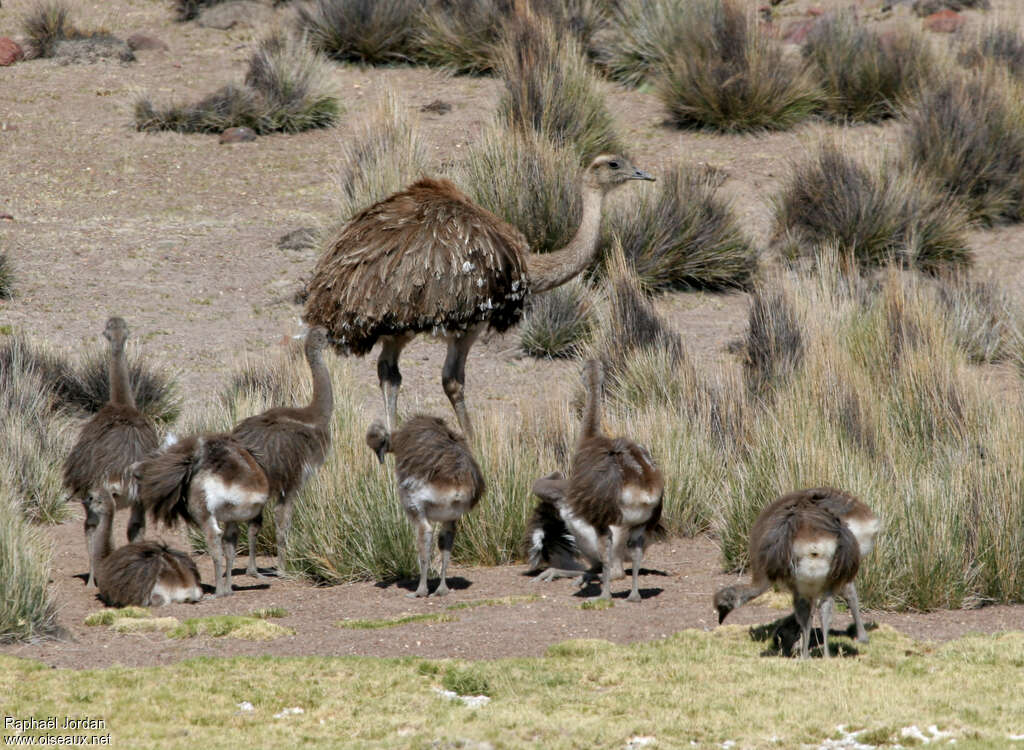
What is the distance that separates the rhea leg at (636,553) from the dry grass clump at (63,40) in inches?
657

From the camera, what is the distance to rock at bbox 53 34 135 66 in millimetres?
22906

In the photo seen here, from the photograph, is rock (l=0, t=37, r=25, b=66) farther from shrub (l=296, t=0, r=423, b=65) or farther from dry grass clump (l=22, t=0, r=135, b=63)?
shrub (l=296, t=0, r=423, b=65)

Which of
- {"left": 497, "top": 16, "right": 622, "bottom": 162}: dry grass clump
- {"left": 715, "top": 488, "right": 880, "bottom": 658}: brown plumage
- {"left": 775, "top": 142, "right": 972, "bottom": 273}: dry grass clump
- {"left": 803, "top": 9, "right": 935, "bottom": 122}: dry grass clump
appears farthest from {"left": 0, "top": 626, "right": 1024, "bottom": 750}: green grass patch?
{"left": 803, "top": 9, "right": 935, "bottom": 122}: dry grass clump

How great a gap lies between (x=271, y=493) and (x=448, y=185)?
12.8 ft

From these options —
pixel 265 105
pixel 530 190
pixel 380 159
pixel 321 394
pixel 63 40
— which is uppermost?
pixel 63 40

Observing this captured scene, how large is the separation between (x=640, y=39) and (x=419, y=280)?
11.8 meters

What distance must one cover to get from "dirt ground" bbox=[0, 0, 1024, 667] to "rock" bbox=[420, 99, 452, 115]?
0.17m

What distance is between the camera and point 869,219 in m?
17.3

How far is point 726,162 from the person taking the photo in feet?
65.0

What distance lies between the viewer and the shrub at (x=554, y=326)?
15.5 m

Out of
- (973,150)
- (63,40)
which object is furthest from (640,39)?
(63,40)

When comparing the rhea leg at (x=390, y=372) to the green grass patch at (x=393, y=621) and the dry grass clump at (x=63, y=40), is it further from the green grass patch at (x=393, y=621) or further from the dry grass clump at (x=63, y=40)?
the dry grass clump at (x=63, y=40)

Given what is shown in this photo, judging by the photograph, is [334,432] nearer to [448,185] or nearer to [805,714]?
[448,185]

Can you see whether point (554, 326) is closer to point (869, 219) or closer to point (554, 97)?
point (869, 219)
